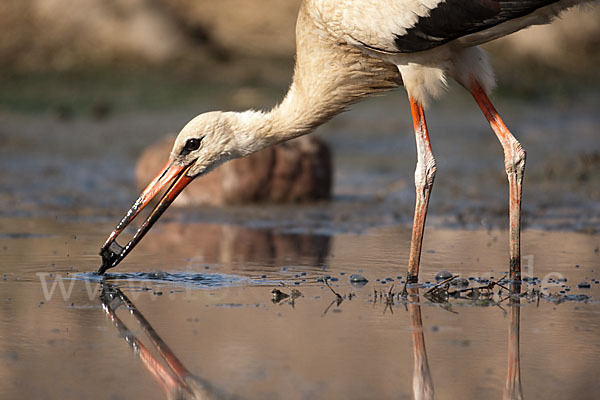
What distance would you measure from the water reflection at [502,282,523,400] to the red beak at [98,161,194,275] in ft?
7.95

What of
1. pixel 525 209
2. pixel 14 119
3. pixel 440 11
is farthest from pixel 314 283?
pixel 14 119

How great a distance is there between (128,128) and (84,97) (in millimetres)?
2045

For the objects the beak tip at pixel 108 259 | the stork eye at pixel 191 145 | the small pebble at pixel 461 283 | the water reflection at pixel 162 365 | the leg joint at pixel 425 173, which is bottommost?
the water reflection at pixel 162 365

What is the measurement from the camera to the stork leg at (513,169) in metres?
6.63

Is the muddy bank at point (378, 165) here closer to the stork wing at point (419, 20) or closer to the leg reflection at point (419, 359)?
the stork wing at point (419, 20)

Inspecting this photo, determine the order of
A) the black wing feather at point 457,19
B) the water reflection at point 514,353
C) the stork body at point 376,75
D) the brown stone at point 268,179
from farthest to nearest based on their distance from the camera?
the brown stone at point 268,179 < the stork body at point 376,75 < the black wing feather at point 457,19 < the water reflection at point 514,353

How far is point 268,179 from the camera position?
10719 millimetres

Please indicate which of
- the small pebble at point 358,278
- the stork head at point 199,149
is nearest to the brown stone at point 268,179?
the stork head at point 199,149

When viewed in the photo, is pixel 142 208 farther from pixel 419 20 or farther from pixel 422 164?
pixel 419 20

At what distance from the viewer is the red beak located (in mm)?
6766

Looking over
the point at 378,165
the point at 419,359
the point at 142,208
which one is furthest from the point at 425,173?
the point at 378,165

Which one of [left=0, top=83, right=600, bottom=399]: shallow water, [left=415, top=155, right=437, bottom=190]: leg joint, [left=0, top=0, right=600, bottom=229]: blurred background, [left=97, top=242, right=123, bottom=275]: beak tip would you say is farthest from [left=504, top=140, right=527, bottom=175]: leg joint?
[left=0, top=0, right=600, bottom=229]: blurred background

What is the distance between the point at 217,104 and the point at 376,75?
10.5 metres

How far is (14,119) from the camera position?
17.5 meters
